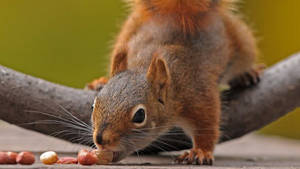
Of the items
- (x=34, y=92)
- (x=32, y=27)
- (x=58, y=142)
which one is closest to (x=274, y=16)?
(x=32, y=27)

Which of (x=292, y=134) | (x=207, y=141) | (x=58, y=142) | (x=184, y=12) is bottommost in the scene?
(x=207, y=141)

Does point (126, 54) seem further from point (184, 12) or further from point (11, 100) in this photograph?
point (11, 100)

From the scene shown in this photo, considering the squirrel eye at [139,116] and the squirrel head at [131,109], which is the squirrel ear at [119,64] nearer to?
the squirrel head at [131,109]

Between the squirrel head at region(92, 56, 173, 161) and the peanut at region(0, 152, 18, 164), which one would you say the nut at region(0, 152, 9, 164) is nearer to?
the peanut at region(0, 152, 18, 164)

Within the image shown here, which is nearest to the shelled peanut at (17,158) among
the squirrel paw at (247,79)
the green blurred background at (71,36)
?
the squirrel paw at (247,79)

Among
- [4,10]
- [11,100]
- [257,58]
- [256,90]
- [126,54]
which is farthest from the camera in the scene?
[4,10]

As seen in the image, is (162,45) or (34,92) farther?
(162,45)
